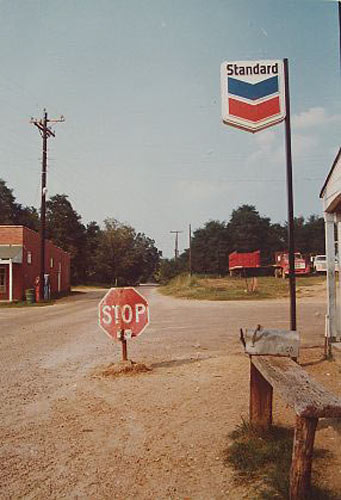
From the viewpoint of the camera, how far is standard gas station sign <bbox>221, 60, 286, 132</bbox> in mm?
6293

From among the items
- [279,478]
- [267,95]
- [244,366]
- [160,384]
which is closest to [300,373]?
[279,478]

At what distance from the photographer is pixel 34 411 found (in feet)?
16.1

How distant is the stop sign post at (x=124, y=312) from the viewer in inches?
267

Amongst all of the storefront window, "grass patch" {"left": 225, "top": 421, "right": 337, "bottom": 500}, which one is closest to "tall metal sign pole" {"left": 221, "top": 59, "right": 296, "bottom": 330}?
"grass patch" {"left": 225, "top": 421, "right": 337, "bottom": 500}

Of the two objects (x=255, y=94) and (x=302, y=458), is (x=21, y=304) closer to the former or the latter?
(x=255, y=94)

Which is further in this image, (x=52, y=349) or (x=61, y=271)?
(x=61, y=271)

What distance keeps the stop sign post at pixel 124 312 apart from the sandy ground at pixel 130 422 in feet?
2.23

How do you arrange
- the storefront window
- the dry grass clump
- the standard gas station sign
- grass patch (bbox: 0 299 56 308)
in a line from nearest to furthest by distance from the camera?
the standard gas station sign → the dry grass clump → grass patch (bbox: 0 299 56 308) → the storefront window

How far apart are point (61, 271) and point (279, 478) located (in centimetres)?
4031

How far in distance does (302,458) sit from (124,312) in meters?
4.34

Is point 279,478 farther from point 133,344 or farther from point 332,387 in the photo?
point 133,344

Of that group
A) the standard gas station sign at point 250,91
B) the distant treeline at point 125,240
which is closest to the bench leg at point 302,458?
the standard gas station sign at point 250,91

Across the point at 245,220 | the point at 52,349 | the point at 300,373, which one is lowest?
the point at 52,349

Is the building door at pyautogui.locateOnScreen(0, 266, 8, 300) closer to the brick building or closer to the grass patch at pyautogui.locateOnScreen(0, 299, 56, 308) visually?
the brick building
